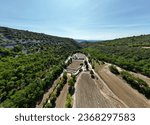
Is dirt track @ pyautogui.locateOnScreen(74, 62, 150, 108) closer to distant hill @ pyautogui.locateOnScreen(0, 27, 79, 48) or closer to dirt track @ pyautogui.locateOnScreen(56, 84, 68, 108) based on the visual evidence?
dirt track @ pyautogui.locateOnScreen(56, 84, 68, 108)

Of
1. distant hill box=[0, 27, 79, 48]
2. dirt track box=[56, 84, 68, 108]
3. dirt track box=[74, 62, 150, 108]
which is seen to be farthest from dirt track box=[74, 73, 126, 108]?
distant hill box=[0, 27, 79, 48]

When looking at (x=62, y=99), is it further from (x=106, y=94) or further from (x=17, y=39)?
(x=17, y=39)

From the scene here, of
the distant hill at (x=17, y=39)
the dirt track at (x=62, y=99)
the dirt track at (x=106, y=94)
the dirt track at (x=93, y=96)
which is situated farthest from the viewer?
the distant hill at (x=17, y=39)

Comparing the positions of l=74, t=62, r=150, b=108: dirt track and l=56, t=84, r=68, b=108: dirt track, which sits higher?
l=74, t=62, r=150, b=108: dirt track

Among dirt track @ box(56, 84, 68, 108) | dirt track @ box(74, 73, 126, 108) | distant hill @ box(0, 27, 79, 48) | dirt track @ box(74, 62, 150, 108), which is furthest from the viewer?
distant hill @ box(0, 27, 79, 48)

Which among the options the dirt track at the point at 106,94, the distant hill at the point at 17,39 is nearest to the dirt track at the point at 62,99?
the dirt track at the point at 106,94

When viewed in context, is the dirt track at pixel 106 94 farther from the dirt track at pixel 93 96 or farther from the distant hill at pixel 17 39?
the distant hill at pixel 17 39

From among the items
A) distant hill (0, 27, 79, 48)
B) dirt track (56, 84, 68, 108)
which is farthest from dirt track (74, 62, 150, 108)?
distant hill (0, 27, 79, 48)

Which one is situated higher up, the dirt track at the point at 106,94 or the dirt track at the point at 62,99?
the dirt track at the point at 106,94

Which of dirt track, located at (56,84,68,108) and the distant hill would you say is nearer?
dirt track, located at (56,84,68,108)

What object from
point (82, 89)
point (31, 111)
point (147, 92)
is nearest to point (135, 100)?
point (147, 92)

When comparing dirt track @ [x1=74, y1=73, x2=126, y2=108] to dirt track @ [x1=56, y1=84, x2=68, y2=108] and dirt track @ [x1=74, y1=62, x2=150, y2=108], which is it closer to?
dirt track @ [x1=74, y1=62, x2=150, y2=108]

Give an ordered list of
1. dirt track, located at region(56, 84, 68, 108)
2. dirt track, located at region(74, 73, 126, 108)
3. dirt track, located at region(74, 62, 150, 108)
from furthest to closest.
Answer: dirt track, located at region(74, 62, 150, 108)
dirt track, located at region(74, 73, 126, 108)
dirt track, located at region(56, 84, 68, 108)
